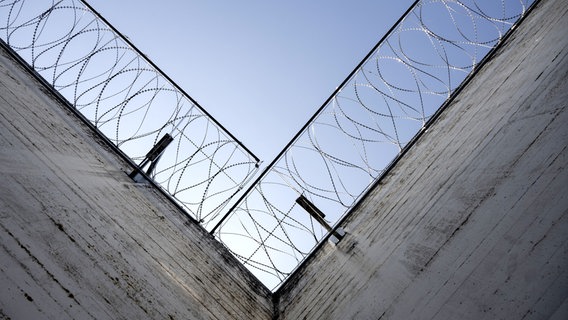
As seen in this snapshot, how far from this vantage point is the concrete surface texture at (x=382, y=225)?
48.7 inches

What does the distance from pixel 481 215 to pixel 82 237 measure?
1871mm

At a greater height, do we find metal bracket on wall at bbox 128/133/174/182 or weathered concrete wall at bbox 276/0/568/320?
weathered concrete wall at bbox 276/0/568/320

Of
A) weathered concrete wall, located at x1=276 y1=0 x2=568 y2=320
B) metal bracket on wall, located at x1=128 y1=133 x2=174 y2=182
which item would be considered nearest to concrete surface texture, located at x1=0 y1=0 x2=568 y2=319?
weathered concrete wall, located at x1=276 y1=0 x2=568 y2=320

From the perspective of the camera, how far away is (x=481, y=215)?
162 centimetres

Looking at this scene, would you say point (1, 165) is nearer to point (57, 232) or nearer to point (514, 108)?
point (57, 232)

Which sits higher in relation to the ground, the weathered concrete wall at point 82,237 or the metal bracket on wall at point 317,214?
the metal bracket on wall at point 317,214

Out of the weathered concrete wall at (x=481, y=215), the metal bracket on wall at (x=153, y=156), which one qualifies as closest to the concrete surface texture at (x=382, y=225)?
the weathered concrete wall at (x=481, y=215)

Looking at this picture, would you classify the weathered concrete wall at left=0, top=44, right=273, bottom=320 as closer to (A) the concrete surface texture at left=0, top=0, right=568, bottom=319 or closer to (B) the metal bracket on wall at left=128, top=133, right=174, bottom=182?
(A) the concrete surface texture at left=0, top=0, right=568, bottom=319

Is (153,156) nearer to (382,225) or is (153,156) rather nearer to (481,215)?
(382,225)

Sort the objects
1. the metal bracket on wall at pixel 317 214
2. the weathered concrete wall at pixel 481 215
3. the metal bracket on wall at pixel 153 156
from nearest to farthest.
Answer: the weathered concrete wall at pixel 481 215 < the metal bracket on wall at pixel 153 156 < the metal bracket on wall at pixel 317 214

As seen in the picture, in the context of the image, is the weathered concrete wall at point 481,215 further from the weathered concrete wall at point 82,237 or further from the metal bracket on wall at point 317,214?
the weathered concrete wall at point 82,237

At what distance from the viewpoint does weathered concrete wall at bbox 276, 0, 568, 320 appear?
121 centimetres

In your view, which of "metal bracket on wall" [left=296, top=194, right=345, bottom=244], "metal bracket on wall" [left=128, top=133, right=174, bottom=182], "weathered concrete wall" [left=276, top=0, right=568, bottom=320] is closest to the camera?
"weathered concrete wall" [left=276, top=0, right=568, bottom=320]

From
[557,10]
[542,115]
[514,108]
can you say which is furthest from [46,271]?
[557,10]
